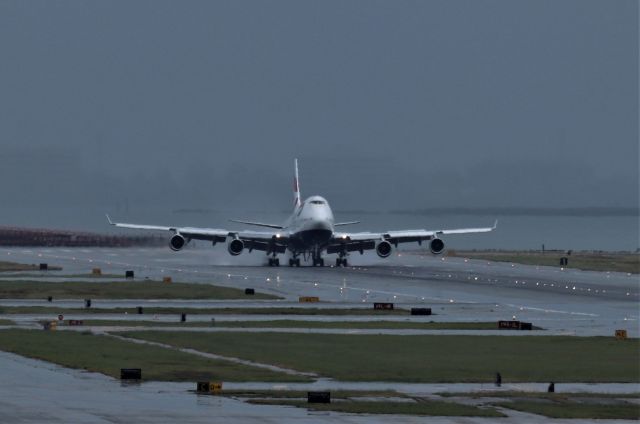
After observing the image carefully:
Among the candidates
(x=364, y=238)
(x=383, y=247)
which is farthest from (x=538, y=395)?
(x=383, y=247)

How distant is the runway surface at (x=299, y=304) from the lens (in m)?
32.4

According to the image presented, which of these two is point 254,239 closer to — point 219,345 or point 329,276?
point 329,276

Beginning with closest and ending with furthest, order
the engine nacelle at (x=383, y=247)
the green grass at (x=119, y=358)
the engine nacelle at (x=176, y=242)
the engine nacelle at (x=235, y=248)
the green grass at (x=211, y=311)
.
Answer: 1. the green grass at (x=119, y=358)
2. the green grass at (x=211, y=311)
3. the engine nacelle at (x=235, y=248)
4. the engine nacelle at (x=176, y=242)
5. the engine nacelle at (x=383, y=247)

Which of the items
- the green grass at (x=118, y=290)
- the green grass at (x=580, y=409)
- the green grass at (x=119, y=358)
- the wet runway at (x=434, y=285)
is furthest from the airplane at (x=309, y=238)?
the green grass at (x=580, y=409)

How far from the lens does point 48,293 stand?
3135 inches

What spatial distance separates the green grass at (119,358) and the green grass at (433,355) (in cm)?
167

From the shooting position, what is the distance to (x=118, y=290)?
82.6 meters

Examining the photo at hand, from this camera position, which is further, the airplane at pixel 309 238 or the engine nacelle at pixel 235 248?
the engine nacelle at pixel 235 248

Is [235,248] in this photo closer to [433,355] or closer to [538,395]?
[433,355]

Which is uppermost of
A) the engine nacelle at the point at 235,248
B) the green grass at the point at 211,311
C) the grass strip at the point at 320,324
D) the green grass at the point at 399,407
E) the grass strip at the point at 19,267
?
the engine nacelle at the point at 235,248

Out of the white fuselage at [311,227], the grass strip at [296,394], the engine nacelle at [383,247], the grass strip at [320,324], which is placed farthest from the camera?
the engine nacelle at [383,247]

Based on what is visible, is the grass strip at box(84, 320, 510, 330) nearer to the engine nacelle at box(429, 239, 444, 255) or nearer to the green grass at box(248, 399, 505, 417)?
the green grass at box(248, 399, 505, 417)

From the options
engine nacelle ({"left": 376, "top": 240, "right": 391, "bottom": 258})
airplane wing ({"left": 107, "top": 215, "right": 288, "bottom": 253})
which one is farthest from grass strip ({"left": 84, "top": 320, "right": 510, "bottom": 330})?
engine nacelle ({"left": 376, "top": 240, "right": 391, "bottom": 258})

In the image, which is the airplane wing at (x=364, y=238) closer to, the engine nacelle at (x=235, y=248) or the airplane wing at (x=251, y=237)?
the airplane wing at (x=251, y=237)
